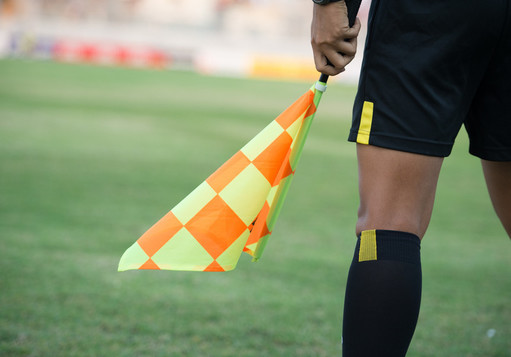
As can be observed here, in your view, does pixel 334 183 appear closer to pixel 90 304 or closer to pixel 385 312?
pixel 90 304

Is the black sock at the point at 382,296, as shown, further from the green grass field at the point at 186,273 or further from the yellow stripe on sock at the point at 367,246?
the green grass field at the point at 186,273

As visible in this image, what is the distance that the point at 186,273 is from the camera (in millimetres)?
2494

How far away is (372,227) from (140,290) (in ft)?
4.27

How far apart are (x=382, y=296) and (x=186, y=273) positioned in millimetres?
1498

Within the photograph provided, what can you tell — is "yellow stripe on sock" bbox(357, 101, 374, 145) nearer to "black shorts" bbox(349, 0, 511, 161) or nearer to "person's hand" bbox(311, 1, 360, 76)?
"black shorts" bbox(349, 0, 511, 161)

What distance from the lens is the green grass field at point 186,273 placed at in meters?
1.82

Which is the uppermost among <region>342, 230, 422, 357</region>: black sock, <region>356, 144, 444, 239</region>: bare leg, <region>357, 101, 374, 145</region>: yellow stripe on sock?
<region>357, 101, 374, 145</region>: yellow stripe on sock

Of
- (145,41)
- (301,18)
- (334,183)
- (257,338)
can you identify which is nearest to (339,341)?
(257,338)

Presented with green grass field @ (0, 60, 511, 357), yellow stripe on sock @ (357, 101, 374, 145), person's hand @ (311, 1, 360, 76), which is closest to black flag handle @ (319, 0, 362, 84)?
person's hand @ (311, 1, 360, 76)

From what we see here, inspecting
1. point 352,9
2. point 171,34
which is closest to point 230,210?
point 352,9

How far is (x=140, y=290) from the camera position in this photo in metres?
2.23

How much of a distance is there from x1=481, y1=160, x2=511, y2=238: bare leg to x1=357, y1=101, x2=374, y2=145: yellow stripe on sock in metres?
0.39

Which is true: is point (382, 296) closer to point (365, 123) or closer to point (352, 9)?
point (365, 123)

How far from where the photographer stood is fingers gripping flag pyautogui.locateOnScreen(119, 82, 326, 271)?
1.29 m
